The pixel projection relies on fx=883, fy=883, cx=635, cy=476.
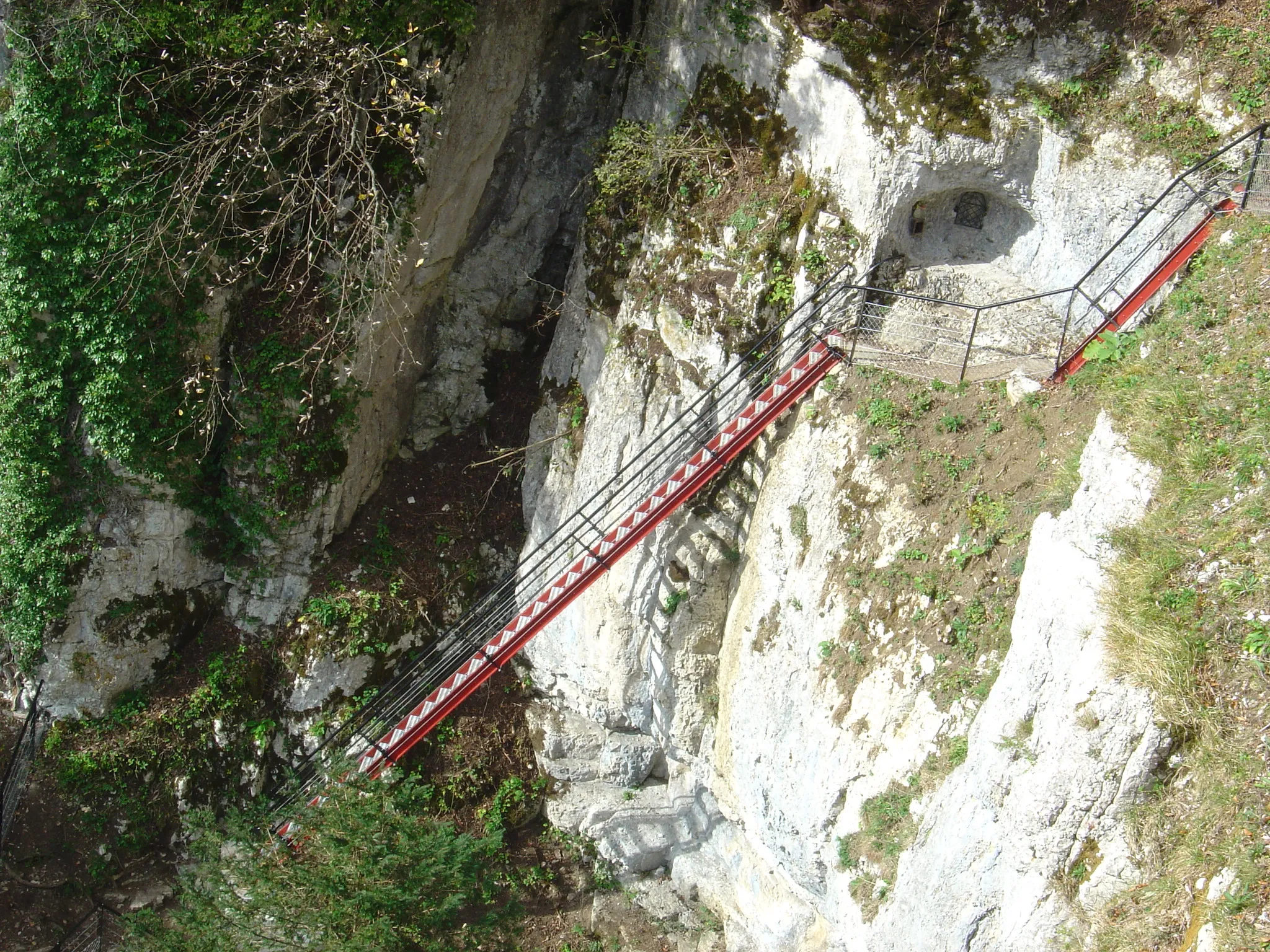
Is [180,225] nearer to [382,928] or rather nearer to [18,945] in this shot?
[382,928]

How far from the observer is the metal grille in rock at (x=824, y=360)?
26.9 feet

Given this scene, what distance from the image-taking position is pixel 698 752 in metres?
11.2

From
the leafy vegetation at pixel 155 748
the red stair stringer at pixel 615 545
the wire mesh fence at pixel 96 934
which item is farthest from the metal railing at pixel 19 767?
the red stair stringer at pixel 615 545

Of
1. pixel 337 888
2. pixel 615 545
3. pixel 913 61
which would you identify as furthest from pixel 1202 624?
pixel 337 888

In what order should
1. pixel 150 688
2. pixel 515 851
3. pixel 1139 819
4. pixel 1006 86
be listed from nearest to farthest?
pixel 1139 819 < pixel 1006 86 < pixel 150 688 < pixel 515 851

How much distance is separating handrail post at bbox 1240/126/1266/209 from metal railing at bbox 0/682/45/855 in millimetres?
13817

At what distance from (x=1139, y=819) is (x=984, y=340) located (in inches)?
198

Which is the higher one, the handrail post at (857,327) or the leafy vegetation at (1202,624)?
the handrail post at (857,327)

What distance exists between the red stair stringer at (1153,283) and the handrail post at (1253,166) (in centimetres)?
7

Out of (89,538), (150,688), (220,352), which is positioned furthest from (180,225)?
(150,688)

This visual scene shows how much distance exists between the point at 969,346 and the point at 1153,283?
1.68 meters

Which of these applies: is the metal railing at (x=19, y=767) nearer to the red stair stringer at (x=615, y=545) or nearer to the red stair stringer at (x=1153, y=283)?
the red stair stringer at (x=615, y=545)

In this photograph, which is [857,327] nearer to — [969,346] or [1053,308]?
[969,346]

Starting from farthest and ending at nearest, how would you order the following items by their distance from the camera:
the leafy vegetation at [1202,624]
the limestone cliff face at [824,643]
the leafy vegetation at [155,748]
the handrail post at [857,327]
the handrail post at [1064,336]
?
the leafy vegetation at [155,748]
the handrail post at [857,327]
the handrail post at [1064,336]
the limestone cliff face at [824,643]
the leafy vegetation at [1202,624]
